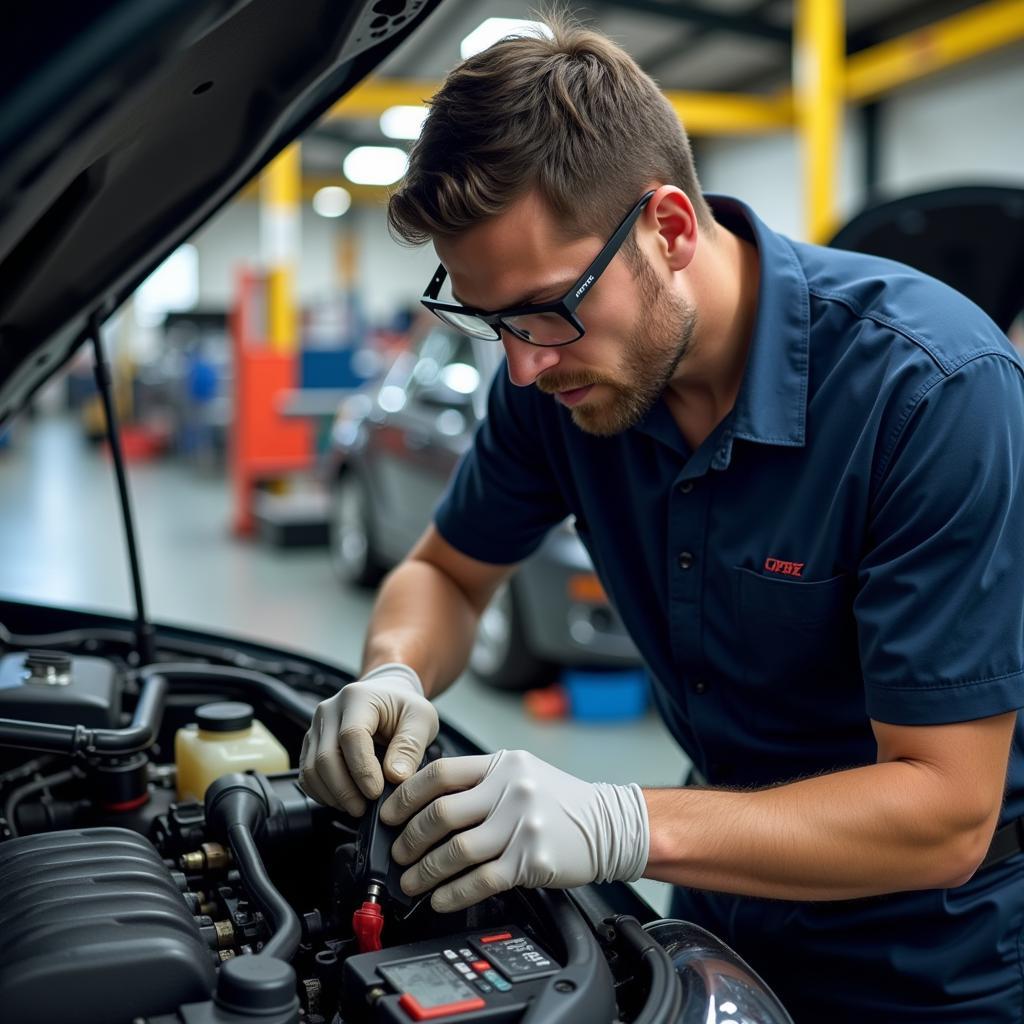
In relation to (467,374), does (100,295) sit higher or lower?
higher

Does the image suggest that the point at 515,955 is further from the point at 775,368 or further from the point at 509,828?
the point at 775,368

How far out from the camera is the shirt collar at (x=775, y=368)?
1225 mm

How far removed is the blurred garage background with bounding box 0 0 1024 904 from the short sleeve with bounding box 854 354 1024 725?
2.09 ft

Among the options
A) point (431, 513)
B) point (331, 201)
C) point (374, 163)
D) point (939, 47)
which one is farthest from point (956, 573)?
point (331, 201)

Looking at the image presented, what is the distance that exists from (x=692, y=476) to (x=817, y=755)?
34 cm

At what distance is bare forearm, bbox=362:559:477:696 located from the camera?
59.2 inches

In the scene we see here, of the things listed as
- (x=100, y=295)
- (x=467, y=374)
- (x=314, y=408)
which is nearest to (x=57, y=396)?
(x=314, y=408)

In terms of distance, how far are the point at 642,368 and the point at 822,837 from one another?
52cm

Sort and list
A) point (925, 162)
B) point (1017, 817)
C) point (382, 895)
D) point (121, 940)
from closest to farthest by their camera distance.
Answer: point (121, 940), point (382, 895), point (1017, 817), point (925, 162)

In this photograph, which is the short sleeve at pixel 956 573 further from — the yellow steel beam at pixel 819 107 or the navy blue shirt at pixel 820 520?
the yellow steel beam at pixel 819 107

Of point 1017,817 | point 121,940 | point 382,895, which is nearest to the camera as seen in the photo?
point 121,940

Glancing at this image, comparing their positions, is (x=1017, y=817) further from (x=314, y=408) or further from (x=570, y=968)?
(x=314, y=408)

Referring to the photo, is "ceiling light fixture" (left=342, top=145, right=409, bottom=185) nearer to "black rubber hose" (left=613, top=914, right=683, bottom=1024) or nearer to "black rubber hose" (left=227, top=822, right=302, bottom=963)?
"black rubber hose" (left=227, top=822, right=302, bottom=963)

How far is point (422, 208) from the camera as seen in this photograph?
1.19m
